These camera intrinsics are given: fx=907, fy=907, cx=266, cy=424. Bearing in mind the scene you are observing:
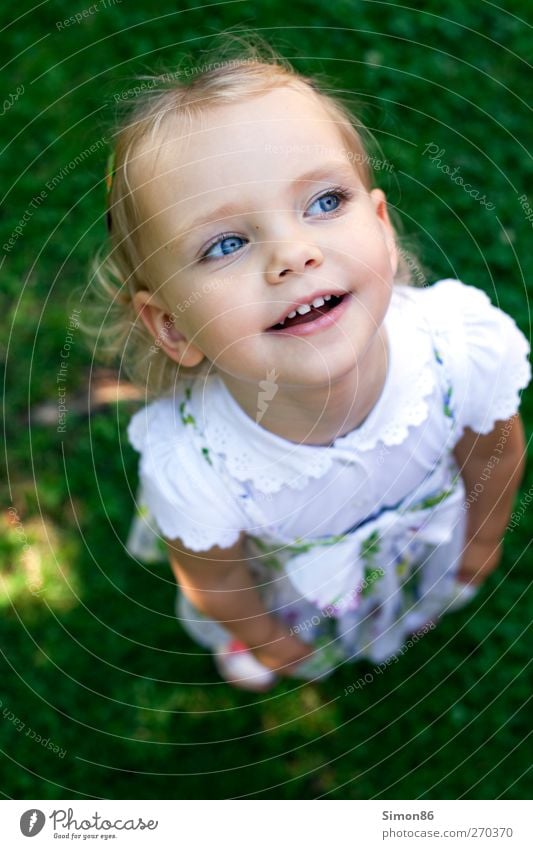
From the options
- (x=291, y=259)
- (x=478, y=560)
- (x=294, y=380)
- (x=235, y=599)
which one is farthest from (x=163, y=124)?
(x=478, y=560)

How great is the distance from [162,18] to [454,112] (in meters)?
0.78

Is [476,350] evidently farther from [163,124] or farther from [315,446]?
[163,124]

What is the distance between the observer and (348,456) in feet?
4.40

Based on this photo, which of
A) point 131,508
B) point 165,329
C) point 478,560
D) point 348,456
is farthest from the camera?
point 131,508

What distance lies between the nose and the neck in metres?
0.20

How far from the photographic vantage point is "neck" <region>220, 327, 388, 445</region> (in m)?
1.24

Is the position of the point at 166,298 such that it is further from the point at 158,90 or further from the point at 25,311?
the point at 25,311

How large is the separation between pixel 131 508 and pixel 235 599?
0.60 m

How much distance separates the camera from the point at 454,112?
2.27 m

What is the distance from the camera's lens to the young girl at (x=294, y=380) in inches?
42.4
